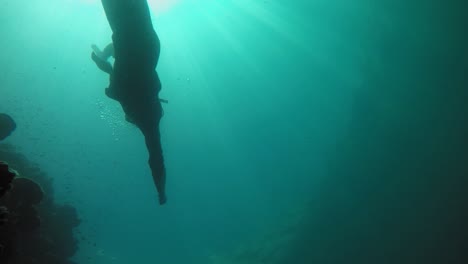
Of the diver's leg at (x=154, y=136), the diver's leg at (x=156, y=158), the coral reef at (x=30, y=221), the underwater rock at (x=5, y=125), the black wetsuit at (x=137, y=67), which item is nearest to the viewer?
the black wetsuit at (x=137, y=67)

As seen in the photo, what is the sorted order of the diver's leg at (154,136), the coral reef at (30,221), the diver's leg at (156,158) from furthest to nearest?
the coral reef at (30,221) → the diver's leg at (156,158) → the diver's leg at (154,136)

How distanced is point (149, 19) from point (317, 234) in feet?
146

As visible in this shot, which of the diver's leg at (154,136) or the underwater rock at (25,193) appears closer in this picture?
the diver's leg at (154,136)

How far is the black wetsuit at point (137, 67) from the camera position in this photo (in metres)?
4.38

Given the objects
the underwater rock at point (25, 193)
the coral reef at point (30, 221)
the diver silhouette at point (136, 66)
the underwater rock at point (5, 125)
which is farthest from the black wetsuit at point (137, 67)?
the underwater rock at point (5, 125)

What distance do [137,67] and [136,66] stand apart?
0.08 ft

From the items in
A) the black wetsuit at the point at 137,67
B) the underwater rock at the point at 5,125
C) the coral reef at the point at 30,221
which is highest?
the black wetsuit at the point at 137,67

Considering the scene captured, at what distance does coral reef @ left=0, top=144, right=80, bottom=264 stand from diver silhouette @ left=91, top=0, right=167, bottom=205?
8.62ft

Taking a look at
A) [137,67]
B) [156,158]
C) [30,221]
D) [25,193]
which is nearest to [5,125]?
[25,193]

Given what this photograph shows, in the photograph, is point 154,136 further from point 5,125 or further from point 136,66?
point 5,125

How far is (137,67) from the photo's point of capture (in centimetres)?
491

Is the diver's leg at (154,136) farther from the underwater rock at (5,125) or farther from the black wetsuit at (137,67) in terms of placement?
the underwater rock at (5,125)

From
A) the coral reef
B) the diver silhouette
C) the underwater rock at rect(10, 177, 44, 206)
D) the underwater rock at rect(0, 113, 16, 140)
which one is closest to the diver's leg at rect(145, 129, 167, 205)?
the diver silhouette

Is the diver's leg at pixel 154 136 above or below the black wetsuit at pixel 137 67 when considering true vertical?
below
